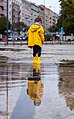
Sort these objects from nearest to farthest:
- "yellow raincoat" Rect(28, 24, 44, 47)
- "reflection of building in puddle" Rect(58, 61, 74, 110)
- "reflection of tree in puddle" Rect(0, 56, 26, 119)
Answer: "reflection of tree in puddle" Rect(0, 56, 26, 119), "reflection of building in puddle" Rect(58, 61, 74, 110), "yellow raincoat" Rect(28, 24, 44, 47)

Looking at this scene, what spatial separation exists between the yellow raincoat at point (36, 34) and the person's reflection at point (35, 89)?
2.39 metres

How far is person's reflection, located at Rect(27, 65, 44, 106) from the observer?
787 centimetres

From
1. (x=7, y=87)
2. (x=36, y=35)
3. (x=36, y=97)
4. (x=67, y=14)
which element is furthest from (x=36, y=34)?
(x=67, y=14)

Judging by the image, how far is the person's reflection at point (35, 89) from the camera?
7.87 metres

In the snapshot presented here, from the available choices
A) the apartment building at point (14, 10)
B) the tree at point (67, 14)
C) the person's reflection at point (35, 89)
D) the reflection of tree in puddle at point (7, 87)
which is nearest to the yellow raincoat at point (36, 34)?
the reflection of tree in puddle at point (7, 87)

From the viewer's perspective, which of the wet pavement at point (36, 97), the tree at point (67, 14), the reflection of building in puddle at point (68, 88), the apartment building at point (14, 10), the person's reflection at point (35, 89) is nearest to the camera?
the wet pavement at point (36, 97)

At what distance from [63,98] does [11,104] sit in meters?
1.14

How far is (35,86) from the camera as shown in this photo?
961 cm

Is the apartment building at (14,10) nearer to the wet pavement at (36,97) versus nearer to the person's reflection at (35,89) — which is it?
the person's reflection at (35,89)

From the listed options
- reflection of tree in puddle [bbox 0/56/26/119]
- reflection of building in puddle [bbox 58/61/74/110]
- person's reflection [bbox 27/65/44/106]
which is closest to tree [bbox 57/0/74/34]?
reflection of tree in puddle [bbox 0/56/26/119]

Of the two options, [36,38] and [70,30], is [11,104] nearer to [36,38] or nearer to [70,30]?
[36,38]

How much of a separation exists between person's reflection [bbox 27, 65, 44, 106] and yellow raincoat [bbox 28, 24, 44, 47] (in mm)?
2393

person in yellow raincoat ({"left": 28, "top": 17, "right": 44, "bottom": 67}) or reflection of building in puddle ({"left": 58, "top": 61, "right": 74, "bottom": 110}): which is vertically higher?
person in yellow raincoat ({"left": 28, "top": 17, "right": 44, "bottom": 67})

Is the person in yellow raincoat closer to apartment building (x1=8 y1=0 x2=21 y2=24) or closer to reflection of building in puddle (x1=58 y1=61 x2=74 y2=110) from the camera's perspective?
reflection of building in puddle (x1=58 y1=61 x2=74 y2=110)
